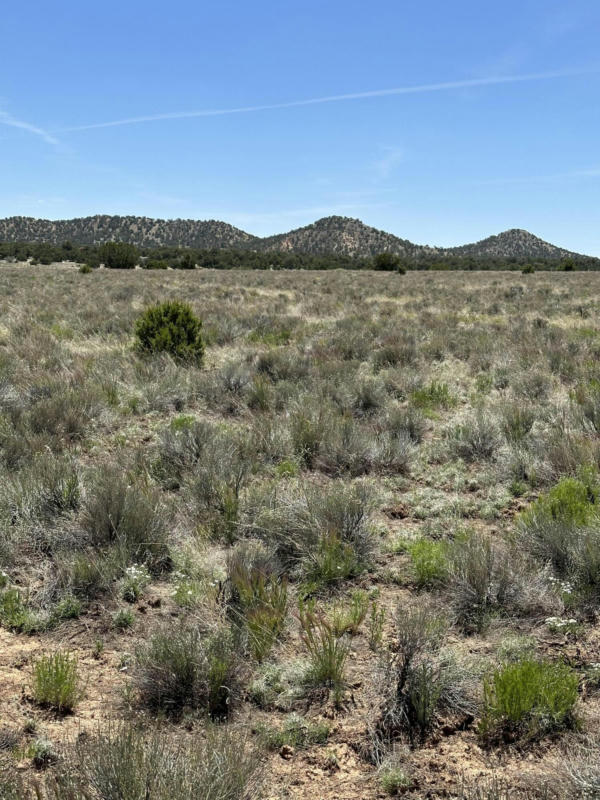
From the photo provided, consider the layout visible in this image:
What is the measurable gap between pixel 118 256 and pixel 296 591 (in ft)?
163

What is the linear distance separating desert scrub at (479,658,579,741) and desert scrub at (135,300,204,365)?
8917 mm

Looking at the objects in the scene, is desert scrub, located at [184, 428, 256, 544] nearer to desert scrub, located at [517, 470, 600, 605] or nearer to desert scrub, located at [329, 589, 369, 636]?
desert scrub, located at [329, 589, 369, 636]

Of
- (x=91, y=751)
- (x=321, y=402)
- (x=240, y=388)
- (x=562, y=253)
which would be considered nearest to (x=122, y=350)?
(x=240, y=388)

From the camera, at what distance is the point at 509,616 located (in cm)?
358

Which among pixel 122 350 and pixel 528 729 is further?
pixel 122 350

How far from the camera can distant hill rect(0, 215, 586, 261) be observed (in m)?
106

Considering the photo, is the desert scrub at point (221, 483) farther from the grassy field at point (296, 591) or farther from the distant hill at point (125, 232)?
the distant hill at point (125, 232)

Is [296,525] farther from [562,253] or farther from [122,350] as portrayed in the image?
[562,253]

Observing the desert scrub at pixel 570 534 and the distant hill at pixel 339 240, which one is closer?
the desert scrub at pixel 570 534

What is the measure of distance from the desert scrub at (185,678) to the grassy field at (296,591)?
11mm

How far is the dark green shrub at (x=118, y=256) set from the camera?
48969 millimetres

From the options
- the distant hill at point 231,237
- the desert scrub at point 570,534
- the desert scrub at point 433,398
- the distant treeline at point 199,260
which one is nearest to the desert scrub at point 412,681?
the desert scrub at point 570,534

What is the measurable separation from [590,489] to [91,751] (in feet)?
14.9

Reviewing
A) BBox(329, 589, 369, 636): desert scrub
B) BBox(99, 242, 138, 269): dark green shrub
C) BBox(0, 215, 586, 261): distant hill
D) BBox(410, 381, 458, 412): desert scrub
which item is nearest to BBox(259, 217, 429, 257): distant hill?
BBox(0, 215, 586, 261): distant hill
